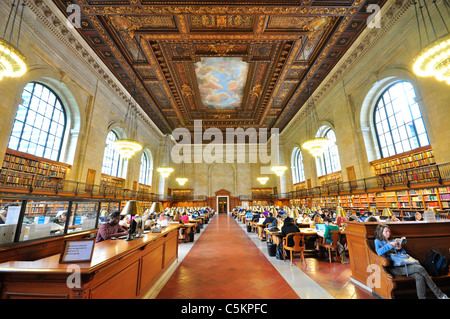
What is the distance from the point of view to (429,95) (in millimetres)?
6531

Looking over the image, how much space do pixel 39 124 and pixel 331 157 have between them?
16.9 metres

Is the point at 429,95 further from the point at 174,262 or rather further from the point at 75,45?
the point at 75,45

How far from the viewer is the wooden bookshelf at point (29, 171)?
6.05 meters

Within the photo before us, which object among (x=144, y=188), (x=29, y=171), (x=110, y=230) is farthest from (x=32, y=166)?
(x=144, y=188)

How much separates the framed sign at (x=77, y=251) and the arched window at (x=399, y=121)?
1070cm

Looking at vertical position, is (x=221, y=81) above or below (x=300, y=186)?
above

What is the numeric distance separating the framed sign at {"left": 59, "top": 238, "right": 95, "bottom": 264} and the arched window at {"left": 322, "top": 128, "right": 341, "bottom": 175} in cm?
1457

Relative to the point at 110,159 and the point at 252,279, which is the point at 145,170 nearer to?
the point at 110,159

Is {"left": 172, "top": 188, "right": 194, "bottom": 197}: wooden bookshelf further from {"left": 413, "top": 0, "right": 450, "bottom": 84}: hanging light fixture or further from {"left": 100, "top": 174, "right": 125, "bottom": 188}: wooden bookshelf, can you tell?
{"left": 413, "top": 0, "right": 450, "bottom": 84}: hanging light fixture

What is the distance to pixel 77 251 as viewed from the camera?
1.58 meters

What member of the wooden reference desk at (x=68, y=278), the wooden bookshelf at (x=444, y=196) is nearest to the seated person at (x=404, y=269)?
the wooden reference desk at (x=68, y=278)

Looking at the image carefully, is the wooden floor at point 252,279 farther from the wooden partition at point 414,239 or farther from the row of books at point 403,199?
the row of books at point 403,199

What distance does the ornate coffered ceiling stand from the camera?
22.7 feet

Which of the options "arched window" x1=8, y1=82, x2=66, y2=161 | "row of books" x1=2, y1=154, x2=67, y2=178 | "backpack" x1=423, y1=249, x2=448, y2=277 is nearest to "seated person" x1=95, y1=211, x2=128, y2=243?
"backpack" x1=423, y1=249, x2=448, y2=277
